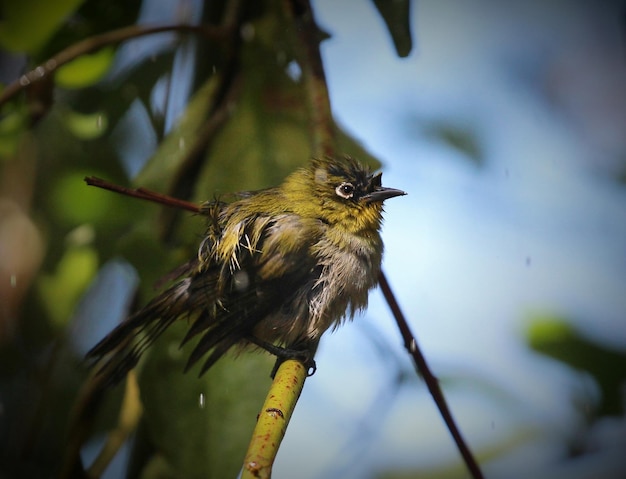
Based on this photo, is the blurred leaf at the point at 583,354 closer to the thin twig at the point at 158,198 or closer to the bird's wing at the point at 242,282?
the bird's wing at the point at 242,282

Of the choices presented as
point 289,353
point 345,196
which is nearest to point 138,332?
point 289,353

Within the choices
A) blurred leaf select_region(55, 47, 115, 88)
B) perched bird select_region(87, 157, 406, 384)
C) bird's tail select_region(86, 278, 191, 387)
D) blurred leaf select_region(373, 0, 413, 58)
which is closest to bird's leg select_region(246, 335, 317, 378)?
perched bird select_region(87, 157, 406, 384)

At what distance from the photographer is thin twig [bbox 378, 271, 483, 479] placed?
846 millimetres

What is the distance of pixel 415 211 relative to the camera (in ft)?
2.86

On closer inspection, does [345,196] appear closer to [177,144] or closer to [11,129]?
[177,144]

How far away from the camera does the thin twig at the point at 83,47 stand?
108cm

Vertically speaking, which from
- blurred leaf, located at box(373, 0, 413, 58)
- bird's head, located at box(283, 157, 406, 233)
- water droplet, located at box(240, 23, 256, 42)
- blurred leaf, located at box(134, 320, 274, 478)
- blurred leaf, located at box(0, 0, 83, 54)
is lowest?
blurred leaf, located at box(134, 320, 274, 478)

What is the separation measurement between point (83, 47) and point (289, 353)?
67 cm

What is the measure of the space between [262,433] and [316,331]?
Answer: 20 centimetres

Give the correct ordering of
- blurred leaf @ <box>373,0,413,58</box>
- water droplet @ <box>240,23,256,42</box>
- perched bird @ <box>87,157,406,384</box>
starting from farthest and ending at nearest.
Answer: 1. water droplet @ <box>240,23,256,42</box>
2. blurred leaf @ <box>373,0,413,58</box>
3. perched bird @ <box>87,157,406,384</box>

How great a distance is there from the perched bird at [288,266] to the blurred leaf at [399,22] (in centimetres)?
22

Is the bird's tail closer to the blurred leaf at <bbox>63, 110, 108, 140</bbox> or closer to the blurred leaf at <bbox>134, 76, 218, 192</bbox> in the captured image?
the blurred leaf at <bbox>134, 76, 218, 192</bbox>

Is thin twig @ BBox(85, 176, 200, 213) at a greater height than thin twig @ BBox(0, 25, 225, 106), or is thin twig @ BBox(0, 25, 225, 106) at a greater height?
thin twig @ BBox(0, 25, 225, 106)

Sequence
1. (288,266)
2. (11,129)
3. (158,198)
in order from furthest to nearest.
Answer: (11,129) < (158,198) < (288,266)
